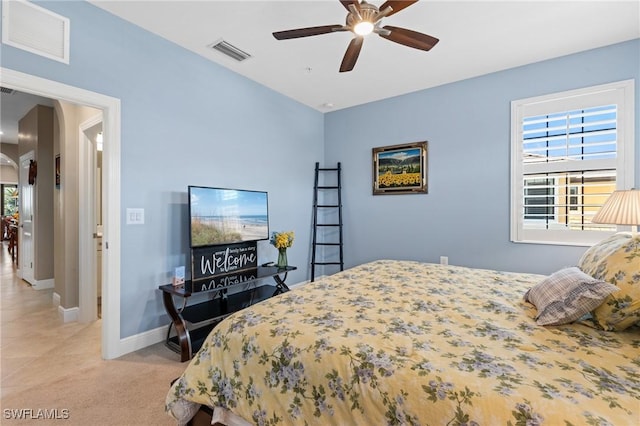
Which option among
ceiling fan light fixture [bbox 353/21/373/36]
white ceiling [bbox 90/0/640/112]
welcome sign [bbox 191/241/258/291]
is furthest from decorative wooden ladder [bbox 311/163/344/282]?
ceiling fan light fixture [bbox 353/21/373/36]

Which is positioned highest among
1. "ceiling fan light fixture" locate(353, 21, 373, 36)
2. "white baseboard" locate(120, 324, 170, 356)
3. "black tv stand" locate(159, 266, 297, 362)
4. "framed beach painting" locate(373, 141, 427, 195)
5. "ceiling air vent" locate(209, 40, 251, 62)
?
"ceiling air vent" locate(209, 40, 251, 62)

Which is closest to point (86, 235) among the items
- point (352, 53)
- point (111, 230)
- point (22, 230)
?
point (111, 230)

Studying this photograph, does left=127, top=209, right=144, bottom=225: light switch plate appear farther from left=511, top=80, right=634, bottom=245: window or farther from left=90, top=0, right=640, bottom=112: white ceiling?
left=511, top=80, right=634, bottom=245: window

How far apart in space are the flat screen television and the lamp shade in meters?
3.09

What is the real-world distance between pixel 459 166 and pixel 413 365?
3250mm

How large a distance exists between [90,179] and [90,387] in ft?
7.05

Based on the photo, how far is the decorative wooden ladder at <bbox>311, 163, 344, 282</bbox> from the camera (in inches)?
181

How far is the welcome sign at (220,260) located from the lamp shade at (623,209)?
10.3 feet

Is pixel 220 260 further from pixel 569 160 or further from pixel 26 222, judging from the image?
pixel 26 222

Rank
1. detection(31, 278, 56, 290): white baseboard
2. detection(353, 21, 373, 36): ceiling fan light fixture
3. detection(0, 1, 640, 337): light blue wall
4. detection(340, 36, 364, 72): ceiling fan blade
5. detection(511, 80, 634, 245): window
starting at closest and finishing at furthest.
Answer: detection(353, 21, 373, 36): ceiling fan light fixture
detection(340, 36, 364, 72): ceiling fan blade
detection(0, 1, 640, 337): light blue wall
detection(511, 80, 634, 245): window
detection(31, 278, 56, 290): white baseboard

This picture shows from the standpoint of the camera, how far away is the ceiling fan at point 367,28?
1.84m

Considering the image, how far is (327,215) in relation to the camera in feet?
15.9

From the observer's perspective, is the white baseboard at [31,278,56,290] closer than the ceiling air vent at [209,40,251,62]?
No

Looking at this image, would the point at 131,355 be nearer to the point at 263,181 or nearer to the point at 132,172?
the point at 132,172
